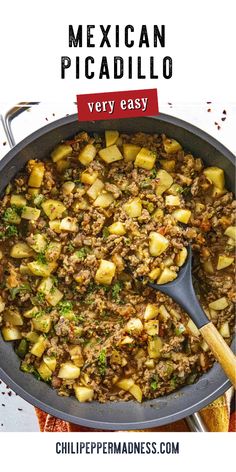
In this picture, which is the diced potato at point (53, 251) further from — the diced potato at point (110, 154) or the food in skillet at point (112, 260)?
the diced potato at point (110, 154)

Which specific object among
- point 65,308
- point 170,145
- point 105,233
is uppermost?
point 170,145

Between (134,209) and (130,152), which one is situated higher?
(130,152)

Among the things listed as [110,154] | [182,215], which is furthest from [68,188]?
[182,215]

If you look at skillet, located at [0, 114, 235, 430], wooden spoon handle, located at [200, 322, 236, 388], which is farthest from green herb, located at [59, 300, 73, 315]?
wooden spoon handle, located at [200, 322, 236, 388]

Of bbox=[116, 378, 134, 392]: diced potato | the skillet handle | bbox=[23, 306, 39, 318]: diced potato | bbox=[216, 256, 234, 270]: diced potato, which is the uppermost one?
the skillet handle

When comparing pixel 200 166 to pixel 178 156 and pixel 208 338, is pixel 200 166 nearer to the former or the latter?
pixel 178 156

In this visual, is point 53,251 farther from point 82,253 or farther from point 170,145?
point 170,145

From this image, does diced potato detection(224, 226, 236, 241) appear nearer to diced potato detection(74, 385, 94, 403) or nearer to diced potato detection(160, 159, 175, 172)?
diced potato detection(160, 159, 175, 172)
